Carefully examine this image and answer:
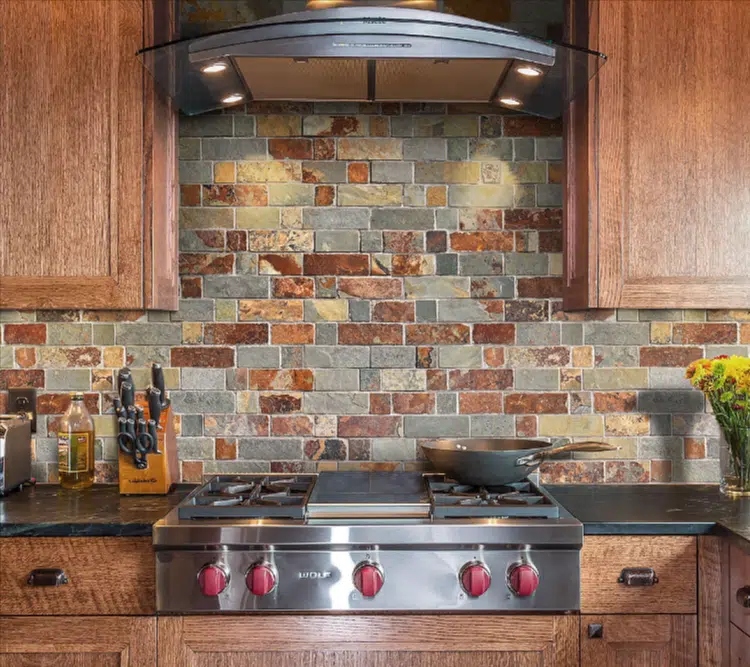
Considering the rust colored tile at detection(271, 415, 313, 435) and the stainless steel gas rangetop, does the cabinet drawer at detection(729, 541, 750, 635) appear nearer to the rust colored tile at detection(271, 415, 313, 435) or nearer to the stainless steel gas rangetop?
the stainless steel gas rangetop

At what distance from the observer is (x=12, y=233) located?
2014mm

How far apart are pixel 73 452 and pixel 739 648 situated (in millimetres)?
1768

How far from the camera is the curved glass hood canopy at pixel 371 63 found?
1.76 meters

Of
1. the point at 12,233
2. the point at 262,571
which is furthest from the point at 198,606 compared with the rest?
the point at 12,233

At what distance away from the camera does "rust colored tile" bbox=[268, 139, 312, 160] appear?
2.34 m

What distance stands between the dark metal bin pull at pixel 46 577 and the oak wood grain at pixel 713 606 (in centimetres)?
143

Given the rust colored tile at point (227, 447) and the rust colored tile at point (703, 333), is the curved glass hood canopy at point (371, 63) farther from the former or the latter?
the rust colored tile at point (227, 447)

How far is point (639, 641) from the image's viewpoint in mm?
1729

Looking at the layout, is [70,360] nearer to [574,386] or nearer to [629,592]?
[574,386]

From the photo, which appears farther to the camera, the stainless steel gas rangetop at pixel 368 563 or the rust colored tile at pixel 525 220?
the rust colored tile at pixel 525 220

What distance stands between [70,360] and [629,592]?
1687 millimetres

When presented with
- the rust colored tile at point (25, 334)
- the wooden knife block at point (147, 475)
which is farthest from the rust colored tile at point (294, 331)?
the rust colored tile at point (25, 334)

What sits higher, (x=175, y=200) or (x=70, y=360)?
(x=175, y=200)

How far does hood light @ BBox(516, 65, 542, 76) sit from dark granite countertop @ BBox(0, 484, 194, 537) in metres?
1.43
